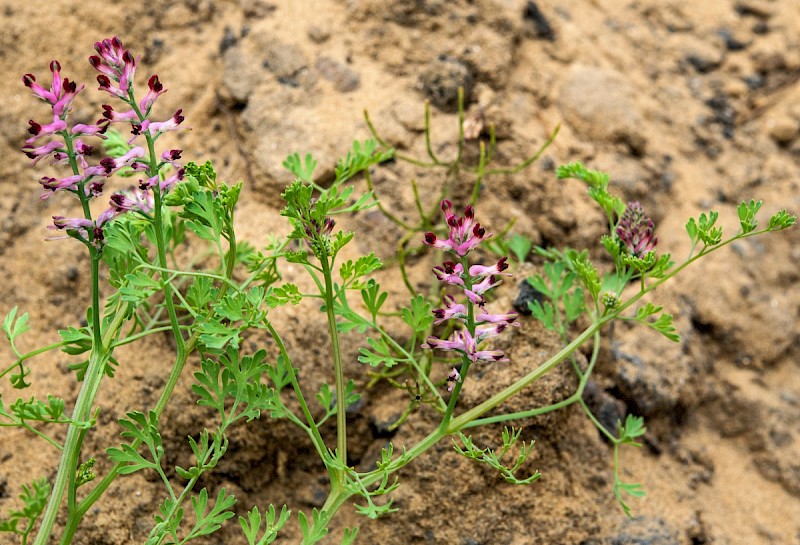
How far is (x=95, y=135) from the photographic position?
1933 mm

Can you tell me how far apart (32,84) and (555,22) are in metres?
2.76

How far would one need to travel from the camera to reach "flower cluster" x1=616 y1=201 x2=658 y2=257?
2.42m

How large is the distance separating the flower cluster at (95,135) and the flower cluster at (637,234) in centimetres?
138

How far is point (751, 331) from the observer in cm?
342

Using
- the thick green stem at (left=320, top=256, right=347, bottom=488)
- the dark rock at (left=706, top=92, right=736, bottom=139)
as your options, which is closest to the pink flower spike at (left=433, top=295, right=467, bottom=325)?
the thick green stem at (left=320, top=256, right=347, bottom=488)

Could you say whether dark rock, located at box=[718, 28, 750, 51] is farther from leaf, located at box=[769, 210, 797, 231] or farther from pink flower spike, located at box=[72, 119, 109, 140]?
pink flower spike, located at box=[72, 119, 109, 140]

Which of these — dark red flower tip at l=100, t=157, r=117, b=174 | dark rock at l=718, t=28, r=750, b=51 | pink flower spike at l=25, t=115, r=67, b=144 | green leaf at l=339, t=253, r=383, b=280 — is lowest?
dark rock at l=718, t=28, r=750, b=51

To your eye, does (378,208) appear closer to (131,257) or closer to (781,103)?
(131,257)

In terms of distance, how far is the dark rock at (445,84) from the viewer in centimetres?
338

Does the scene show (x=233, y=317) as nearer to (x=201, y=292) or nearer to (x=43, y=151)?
(x=201, y=292)

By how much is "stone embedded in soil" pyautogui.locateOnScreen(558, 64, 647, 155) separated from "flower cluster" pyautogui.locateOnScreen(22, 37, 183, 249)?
216cm

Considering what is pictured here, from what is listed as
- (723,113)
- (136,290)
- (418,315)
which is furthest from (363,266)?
(723,113)

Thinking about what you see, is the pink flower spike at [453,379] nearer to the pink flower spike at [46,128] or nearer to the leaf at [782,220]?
the leaf at [782,220]

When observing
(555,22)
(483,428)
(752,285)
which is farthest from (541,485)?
(555,22)
